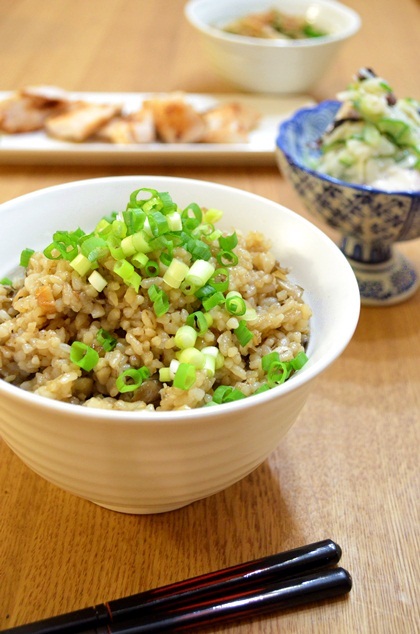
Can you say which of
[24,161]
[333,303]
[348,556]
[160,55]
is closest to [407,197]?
[333,303]

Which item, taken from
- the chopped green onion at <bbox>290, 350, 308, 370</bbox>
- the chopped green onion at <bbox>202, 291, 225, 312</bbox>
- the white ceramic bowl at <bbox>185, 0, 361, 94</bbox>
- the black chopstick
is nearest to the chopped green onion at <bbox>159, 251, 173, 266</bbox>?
the chopped green onion at <bbox>202, 291, 225, 312</bbox>

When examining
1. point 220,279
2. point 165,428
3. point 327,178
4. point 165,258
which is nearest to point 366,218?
point 327,178

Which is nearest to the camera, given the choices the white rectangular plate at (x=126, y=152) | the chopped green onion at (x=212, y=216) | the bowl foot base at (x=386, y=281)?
the chopped green onion at (x=212, y=216)

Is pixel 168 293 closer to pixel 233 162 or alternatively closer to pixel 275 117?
pixel 233 162

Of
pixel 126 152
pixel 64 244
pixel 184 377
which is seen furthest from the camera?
pixel 126 152

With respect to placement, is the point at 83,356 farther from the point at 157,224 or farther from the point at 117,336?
the point at 157,224

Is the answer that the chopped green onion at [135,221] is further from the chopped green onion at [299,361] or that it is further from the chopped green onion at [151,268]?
the chopped green onion at [299,361]

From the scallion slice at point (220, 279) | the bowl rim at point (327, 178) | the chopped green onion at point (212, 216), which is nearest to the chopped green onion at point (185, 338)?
the scallion slice at point (220, 279)
